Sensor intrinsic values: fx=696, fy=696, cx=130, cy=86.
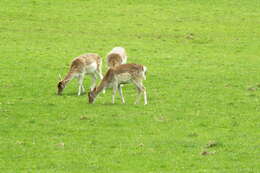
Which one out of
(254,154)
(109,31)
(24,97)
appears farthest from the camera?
(109,31)

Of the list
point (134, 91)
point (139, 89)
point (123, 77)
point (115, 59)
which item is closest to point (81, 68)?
point (115, 59)

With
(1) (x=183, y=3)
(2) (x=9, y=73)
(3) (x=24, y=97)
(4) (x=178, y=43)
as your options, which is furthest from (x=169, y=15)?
(3) (x=24, y=97)

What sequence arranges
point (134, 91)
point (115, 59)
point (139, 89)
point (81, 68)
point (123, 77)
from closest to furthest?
point (123, 77)
point (139, 89)
point (81, 68)
point (134, 91)
point (115, 59)

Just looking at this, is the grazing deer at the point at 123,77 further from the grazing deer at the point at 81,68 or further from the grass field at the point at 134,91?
the grazing deer at the point at 81,68

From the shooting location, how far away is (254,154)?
649 inches

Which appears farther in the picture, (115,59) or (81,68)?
(115,59)

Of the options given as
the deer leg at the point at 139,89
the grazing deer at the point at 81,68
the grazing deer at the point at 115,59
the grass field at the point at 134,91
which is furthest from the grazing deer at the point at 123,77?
the grazing deer at the point at 115,59

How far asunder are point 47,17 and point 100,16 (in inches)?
124

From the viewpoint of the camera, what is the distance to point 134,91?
80.5 ft

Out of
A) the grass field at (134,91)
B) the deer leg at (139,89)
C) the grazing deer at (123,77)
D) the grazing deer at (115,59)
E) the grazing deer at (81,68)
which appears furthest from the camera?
the grazing deer at (115,59)

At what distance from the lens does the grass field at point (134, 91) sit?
16406 millimetres

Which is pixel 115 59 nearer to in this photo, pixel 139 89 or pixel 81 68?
pixel 81 68

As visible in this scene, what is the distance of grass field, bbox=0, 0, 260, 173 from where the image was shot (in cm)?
1641

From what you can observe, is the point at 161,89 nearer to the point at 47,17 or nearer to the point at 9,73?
the point at 9,73
